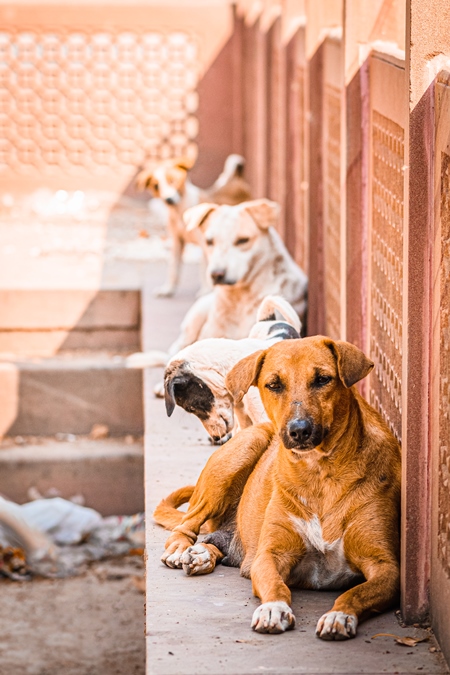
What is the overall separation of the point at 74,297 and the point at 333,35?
3.25 meters

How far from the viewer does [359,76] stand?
4645 millimetres

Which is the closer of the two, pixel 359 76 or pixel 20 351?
pixel 359 76

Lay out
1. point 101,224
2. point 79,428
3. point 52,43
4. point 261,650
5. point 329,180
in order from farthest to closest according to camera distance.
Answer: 1. point 52,43
2. point 101,224
3. point 79,428
4. point 329,180
5. point 261,650

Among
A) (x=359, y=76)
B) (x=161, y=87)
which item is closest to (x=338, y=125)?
(x=359, y=76)

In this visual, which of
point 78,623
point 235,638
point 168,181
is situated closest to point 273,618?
point 235,638

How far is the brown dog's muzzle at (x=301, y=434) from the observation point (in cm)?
308

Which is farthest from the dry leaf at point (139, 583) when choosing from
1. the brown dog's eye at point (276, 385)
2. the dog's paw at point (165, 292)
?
the brown dog's eye at point (276, 385)

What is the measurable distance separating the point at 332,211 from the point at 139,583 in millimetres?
2277

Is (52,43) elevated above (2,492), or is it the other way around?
(52,43)

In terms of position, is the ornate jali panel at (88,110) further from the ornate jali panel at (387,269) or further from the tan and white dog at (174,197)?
the ornate jali panel at (387,269)

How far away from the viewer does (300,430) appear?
121 inches

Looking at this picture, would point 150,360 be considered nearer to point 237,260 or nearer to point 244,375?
point 237,260

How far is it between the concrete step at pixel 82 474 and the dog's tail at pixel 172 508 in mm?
3023

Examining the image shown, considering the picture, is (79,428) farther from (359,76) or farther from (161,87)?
(161,87)
